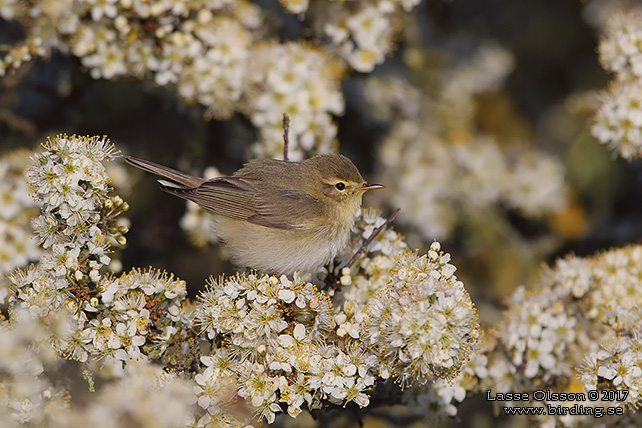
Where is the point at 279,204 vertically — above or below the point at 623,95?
below

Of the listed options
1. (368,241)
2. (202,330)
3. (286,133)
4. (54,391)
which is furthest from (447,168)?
(54,391)

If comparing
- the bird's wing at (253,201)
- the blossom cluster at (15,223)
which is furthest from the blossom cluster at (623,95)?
the blossom cluster at (15,223)

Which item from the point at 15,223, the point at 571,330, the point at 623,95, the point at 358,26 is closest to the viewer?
the point at 571,330

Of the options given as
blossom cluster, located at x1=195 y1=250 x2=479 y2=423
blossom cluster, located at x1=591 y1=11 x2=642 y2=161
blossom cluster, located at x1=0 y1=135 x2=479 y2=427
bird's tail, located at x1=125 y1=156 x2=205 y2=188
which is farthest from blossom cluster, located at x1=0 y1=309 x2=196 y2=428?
blossom cluster, located at x1=591 y1=11 x2=642 y2=161

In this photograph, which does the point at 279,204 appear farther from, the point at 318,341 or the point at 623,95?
the point at 623,95

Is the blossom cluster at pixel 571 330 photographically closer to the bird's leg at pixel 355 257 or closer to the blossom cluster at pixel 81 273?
the bird's leg at pixel 355 257

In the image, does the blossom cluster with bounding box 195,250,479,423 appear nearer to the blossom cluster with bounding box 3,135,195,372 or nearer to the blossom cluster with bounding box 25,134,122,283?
the blossom cluster with bounding box 3,135,195,372
